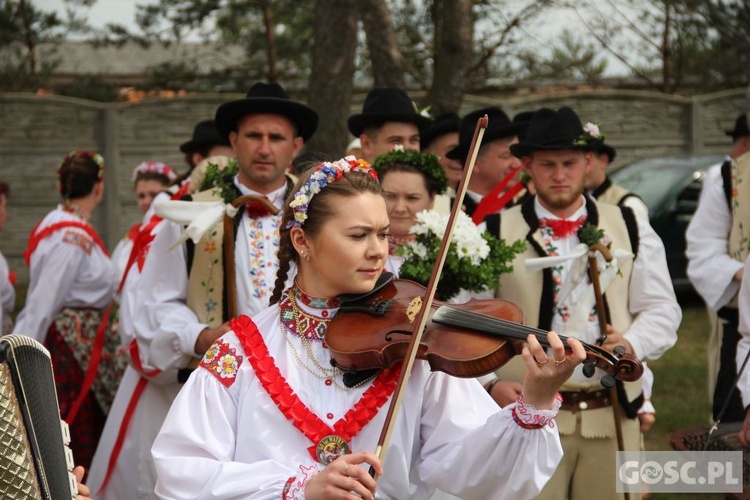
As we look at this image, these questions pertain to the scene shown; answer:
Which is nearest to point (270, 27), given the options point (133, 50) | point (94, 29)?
point (94, 29)

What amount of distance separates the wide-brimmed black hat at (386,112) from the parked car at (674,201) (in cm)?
597

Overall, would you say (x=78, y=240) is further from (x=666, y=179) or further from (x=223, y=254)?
(x=666, y=179)

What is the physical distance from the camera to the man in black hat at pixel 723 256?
5930 mm

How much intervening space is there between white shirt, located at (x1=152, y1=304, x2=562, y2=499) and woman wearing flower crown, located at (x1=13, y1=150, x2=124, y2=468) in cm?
358

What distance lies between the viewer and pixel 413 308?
10.5 ft

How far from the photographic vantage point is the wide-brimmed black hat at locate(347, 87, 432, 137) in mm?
6375

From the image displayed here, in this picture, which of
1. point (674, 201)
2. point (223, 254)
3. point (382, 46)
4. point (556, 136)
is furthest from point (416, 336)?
point (674, 201)

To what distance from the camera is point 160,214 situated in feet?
15.8

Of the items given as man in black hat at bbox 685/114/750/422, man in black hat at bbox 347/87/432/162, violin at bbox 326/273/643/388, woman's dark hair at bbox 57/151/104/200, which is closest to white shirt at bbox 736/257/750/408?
man in black hat at bbox 685/114/750/422

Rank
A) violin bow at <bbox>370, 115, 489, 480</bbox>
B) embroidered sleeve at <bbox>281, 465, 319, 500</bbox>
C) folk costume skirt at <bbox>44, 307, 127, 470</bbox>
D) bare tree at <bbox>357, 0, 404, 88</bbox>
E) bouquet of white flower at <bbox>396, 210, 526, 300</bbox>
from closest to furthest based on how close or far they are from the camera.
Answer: violin bow at <bbox>370, 115, 489, 480</bbox> < embroidered sleeve at <bbox>281, 465, 319, 500</bbox> < bouquet of white flower at <bbox>396, 210, 526, 300</bbox> < folk costume skirt at <bbox>44, 307, 127, 470</bbox> < bare tree at <bbox>357, 0, 404, 88</bbox>

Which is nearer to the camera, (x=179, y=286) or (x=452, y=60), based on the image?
(x=179, y=286)

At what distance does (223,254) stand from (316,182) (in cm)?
161

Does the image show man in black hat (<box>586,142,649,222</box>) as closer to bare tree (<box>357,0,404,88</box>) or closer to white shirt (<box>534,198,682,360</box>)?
white shirt (<box>534,198,682,360</box>)

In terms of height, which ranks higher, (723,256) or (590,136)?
(590,136)
